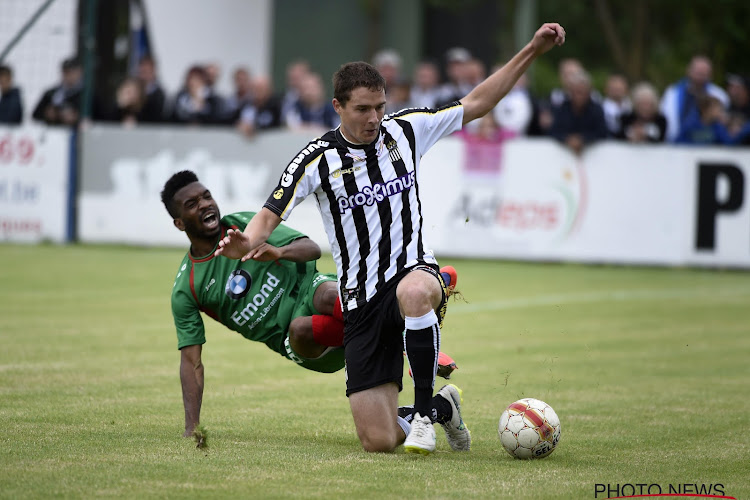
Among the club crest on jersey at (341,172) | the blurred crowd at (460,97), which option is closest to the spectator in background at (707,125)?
the blurred crowd at (460,97)

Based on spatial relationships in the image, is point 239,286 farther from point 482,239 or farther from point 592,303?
point 482,239

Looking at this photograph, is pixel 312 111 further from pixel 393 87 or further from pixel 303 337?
pixel 303 337

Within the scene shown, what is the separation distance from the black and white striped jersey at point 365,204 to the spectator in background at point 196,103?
12.9 m

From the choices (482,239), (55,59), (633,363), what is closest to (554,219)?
(482,239)

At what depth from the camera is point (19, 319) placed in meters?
11.3

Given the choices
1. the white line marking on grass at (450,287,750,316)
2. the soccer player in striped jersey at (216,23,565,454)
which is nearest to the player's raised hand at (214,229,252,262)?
the soccer player in striped jersey at (216,23,565,454)

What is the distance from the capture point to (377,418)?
A: 6.31 metres

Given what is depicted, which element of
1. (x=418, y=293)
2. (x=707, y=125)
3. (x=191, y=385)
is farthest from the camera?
(x=707, y=125)

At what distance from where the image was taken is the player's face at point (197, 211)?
6.89 m

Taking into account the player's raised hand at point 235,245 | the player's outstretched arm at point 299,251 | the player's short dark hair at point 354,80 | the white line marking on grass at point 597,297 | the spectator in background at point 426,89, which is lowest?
the white line marking on grass at point 597,297

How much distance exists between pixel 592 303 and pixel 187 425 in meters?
7.70

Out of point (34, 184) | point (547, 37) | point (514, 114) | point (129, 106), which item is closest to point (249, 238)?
point (547, 37)

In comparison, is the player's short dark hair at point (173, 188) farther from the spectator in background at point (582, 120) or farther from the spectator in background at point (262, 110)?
the spectator in background at point (262, 110)

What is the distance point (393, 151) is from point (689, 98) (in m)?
11.9
